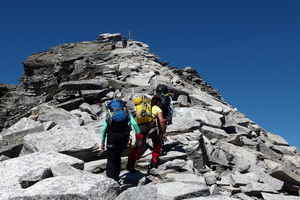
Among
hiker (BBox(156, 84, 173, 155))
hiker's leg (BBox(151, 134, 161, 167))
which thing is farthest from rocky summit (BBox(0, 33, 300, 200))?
hiker (BBox(156, 84, 173, 155))

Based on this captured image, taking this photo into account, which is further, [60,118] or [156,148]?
[60,118]

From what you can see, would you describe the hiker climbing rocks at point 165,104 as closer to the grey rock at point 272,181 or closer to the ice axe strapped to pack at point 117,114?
the ice axe strapped to pack at point 117,114

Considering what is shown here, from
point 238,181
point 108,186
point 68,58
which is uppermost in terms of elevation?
point 68,58

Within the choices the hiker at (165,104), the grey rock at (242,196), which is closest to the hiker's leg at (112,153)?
the hiker at (165,104)

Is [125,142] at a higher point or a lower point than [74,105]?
lower

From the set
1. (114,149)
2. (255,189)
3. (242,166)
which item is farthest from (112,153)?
(242,166)

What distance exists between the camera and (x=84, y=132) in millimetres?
10750

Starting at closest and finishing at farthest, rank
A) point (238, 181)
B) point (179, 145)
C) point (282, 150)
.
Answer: point (238, 181)
point (179, 145)
point (282, 150)

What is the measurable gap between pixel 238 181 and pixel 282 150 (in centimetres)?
1074

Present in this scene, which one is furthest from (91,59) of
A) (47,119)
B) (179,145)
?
(179,145)

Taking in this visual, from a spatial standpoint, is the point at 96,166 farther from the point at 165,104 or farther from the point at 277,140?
the point at 277,140

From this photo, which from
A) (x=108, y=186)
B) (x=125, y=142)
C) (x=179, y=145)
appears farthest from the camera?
(x=179, y=145)

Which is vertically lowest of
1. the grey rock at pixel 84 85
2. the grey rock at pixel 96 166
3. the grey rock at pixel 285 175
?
the grey rock at pixel 96 166

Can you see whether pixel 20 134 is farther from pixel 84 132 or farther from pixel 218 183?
pixel 218 183
